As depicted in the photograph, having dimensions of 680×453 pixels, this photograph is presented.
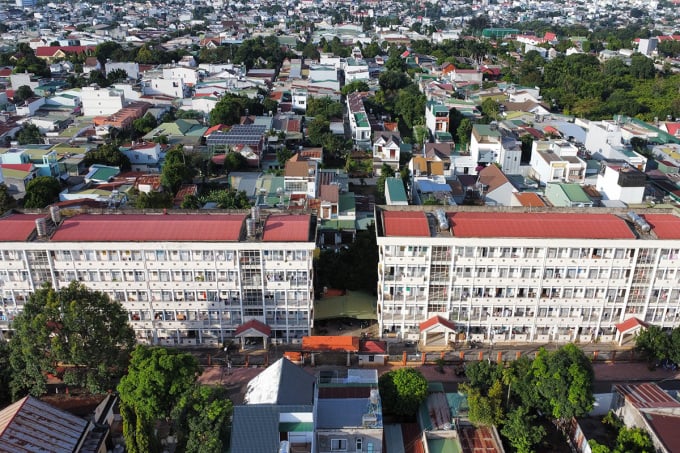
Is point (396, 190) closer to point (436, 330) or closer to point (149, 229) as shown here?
point (436, 330)

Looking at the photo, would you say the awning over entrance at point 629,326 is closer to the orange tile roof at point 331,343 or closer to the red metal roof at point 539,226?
the red metal roof at point 539,226

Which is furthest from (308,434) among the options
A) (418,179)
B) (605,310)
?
(418,179)

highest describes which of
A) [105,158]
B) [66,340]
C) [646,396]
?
[66,340]

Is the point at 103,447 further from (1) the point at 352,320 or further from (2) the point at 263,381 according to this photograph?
(1) the point at 352,320

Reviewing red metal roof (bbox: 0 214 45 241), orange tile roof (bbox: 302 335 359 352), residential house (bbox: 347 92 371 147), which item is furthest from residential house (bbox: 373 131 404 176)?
→ red metal roof (bbox: 0 214 45 241)

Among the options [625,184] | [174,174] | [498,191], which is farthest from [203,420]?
[625,184]

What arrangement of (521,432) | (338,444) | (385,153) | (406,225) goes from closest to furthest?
(338,444)
(521,432)
(406,225)
(385,153)
